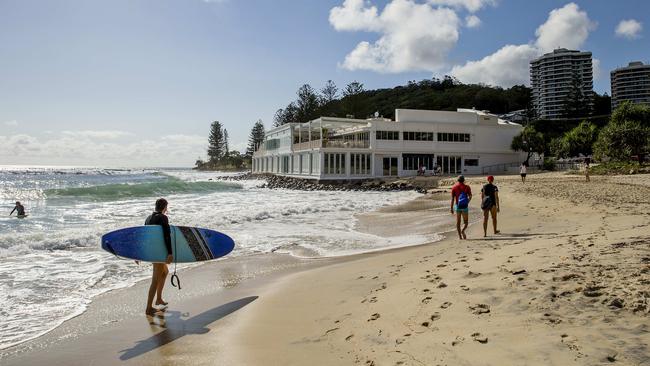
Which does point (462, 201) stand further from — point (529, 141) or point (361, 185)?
point (529, 141)

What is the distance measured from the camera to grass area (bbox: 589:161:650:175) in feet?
98.7

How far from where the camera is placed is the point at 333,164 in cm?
4169

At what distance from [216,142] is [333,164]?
103 m

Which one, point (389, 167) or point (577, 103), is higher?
point (577, 103)

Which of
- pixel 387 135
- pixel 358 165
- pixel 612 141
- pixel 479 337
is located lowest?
pixel 479 337

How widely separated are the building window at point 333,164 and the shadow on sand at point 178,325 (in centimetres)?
3504

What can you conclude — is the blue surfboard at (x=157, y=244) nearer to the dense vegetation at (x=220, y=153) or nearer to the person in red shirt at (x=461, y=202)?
the person in red shirt at (x=461, y=202)

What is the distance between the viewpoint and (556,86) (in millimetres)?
119500

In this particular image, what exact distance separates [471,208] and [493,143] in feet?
99.7

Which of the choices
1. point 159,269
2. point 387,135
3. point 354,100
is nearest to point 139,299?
point 159,269

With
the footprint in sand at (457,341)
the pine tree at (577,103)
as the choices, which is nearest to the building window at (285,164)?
the footprint in sand at (457,341)

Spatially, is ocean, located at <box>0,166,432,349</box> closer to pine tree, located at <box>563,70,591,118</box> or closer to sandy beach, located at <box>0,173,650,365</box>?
sandy beach, located at <box>0,173,650,365</box>

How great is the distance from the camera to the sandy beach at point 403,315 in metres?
3.49

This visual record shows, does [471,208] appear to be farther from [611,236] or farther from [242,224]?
[611,236]
